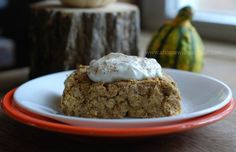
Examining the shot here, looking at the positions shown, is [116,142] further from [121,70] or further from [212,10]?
[212,10]

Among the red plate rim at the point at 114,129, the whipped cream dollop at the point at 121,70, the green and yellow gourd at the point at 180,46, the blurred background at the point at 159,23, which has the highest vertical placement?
the whipped cream dollop at the point at 121,70

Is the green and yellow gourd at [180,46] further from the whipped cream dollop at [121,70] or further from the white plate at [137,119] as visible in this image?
the whipped cream dollop at [121,70]

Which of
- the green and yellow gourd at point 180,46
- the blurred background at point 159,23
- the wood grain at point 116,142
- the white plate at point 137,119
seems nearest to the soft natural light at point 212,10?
the blurred background at point 159,23

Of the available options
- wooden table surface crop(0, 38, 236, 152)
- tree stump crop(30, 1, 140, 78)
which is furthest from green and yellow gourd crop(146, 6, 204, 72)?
wooden table surface crop(0, 38, 236, 152)

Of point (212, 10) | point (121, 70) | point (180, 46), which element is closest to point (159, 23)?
point (212, 10)

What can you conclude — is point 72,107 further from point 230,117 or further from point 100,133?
point 230,117

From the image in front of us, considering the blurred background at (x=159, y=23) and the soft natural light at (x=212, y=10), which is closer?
the blurred background at (x=159, y=23)

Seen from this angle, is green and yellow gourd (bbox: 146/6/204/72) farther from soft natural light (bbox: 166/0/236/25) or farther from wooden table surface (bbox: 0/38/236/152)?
soft natural light (bbox: 166/0/236/25)

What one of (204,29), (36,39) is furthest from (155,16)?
(36,39)
